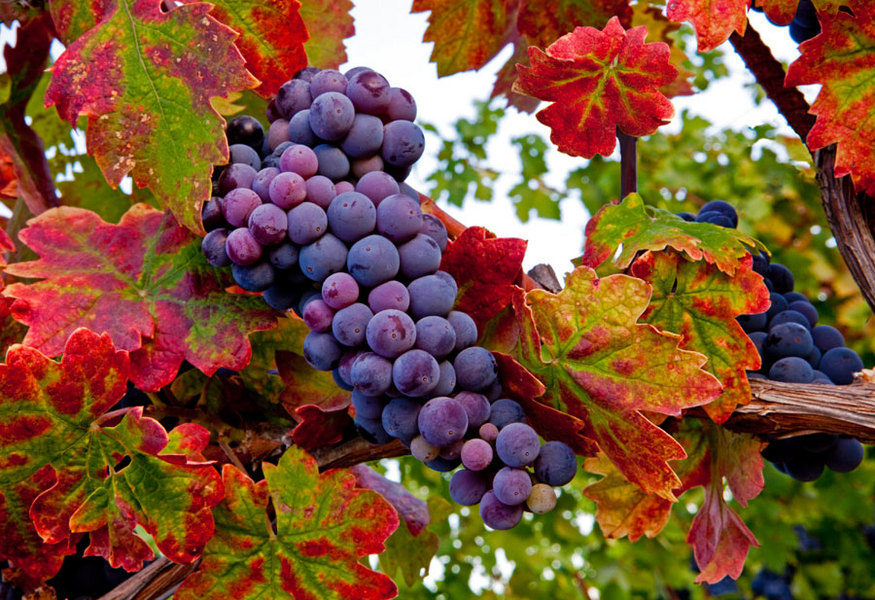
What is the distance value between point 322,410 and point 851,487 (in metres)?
2.04

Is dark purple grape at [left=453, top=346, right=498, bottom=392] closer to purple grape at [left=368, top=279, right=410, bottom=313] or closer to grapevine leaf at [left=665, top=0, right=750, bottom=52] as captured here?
purple grape at [left=368, top=279, right=410, bottom=313]

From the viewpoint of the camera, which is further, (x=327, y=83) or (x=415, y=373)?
(x=327, y=83)

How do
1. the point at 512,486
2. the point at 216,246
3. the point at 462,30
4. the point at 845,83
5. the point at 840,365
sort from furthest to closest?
the point at 462,30
the point at 840,365
the point at 845,83
the point at 216,246
the point at 512,486

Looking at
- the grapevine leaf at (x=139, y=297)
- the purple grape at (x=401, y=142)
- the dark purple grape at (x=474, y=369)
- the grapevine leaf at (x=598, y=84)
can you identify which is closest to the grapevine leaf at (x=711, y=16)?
the grapevine leaf at (x=598, y=84)

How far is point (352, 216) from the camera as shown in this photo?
2.25ft

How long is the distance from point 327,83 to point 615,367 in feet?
1.22

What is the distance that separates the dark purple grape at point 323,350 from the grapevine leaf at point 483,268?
134 mm

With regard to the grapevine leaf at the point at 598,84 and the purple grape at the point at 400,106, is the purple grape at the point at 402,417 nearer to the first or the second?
the purple grape at the point at 400,106

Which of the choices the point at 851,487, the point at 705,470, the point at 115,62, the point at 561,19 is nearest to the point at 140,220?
the point at 115,62

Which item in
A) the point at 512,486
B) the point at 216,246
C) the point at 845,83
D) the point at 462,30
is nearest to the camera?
the point at 512,486

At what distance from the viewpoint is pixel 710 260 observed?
2.66ft

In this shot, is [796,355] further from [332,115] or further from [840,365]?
[332,115]

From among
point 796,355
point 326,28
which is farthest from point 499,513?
point 326,28

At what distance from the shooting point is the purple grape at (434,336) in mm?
657
